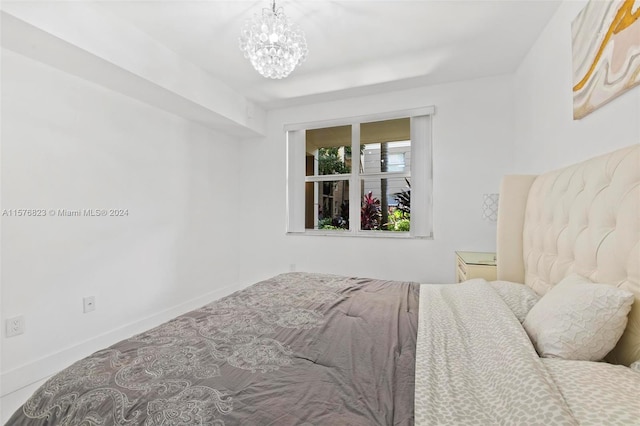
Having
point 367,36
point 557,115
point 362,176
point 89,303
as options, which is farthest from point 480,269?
point 89,303

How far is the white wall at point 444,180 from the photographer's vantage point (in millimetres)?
2945

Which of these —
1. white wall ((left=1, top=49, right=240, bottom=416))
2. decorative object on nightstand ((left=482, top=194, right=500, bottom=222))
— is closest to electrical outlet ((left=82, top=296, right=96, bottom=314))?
white wall ((left=1, top=49, right=240, bottom=416))

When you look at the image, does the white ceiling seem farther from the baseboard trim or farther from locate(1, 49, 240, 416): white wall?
the baseboard trim

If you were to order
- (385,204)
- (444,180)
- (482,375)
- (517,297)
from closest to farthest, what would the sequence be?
(482,375) < (517,297) < (444,180) < (385,204)

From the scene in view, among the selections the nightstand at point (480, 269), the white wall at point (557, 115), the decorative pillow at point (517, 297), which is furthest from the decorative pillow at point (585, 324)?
the nightstand at point (480, 269)

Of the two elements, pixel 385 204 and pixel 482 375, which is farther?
pixel 385 204

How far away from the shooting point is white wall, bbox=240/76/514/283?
9.66ft

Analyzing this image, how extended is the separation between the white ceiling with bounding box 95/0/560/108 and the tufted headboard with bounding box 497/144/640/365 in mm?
1217

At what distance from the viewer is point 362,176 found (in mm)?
3594

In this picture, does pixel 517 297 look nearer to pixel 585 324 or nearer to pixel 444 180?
pixel 585 324

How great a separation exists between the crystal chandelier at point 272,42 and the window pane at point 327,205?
200 centimetres

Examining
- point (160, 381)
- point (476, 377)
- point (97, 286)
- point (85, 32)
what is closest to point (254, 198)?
point (97, 286)

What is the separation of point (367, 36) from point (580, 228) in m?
1.98

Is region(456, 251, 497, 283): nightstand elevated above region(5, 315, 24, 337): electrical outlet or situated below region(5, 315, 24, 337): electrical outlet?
above
